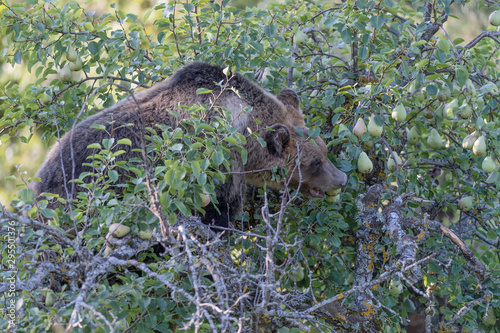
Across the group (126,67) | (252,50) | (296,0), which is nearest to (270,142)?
(252,50)

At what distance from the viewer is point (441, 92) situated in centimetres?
320

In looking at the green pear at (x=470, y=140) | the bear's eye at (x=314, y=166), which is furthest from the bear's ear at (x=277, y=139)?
the green pear at (x=470, y=140)

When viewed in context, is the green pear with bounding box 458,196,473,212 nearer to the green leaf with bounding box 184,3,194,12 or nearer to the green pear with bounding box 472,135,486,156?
the green pear with bounding box 472,135,486,156

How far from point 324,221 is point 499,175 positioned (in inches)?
43.3

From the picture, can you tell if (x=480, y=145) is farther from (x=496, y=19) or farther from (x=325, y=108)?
(x=325, y=108)

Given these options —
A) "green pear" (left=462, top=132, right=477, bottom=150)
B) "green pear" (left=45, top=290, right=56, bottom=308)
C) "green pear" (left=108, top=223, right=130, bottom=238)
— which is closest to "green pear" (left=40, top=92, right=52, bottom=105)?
"green pear" (left=108, top=223, right=130, bottom=238)

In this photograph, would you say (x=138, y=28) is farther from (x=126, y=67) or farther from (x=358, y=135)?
(x=358, y=135)

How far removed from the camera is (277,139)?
3854 millimetres

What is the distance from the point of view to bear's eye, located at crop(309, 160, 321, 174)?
3990 mm

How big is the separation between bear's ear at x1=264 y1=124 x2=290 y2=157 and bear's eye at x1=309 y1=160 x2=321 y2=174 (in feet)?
0.85

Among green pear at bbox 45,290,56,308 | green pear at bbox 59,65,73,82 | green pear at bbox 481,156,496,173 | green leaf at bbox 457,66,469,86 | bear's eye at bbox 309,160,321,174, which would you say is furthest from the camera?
bear's eye at bbox 309,160,321,174

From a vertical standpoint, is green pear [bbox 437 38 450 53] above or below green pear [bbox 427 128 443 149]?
above

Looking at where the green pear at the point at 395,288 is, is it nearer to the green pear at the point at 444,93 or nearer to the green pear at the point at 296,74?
the green pear at the point at 444,93

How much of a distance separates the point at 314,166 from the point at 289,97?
0.58m
